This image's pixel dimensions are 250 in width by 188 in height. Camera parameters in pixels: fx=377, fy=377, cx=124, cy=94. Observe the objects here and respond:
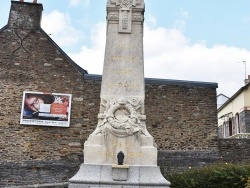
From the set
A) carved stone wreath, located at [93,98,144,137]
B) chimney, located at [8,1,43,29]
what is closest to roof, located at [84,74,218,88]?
chimney, located at [8,1,43,29]

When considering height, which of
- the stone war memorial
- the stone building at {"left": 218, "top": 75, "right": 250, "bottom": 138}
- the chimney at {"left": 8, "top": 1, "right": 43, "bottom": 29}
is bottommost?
the stone war memorial

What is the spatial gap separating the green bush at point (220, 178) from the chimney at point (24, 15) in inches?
387

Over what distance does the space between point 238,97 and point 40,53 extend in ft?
44.8

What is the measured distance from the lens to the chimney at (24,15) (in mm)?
15922

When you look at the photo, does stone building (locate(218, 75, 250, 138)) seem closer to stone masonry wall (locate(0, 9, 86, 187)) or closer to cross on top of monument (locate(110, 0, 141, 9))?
stone masonry wall (locate(0, 9, 86, 187))

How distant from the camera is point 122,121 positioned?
302 inches

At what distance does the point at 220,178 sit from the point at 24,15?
1113cm

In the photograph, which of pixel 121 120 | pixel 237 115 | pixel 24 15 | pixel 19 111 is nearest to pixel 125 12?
pixel 121 120

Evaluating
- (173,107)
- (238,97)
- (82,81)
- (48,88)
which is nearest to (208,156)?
(173,107)

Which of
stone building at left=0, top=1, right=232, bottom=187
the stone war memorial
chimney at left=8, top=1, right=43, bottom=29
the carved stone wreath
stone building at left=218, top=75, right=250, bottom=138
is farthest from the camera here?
stone building at left=218, top=75, right=250, bottom=138

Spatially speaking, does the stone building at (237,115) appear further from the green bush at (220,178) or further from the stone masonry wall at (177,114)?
the green bush at (220,178)

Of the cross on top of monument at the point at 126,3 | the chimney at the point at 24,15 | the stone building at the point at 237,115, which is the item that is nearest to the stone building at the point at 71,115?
the chimney at the point at 24,15

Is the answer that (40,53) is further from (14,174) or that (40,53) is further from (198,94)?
(198,94)

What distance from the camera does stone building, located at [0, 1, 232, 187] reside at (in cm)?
1462
